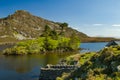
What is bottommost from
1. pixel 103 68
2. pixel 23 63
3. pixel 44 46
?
pixel 23 63

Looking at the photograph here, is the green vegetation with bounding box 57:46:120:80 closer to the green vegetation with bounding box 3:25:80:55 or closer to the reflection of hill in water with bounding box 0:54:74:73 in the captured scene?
the reflection of hill in water with bounding box 0:54:74:73

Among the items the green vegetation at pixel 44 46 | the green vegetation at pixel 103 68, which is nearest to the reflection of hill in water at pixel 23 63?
the green vegetation at pixel 44 46

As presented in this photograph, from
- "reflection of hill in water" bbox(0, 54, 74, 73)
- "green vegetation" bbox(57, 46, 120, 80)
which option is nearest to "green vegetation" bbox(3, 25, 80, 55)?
"reflection of hill in water" bbox(0, 54, 74, 73)

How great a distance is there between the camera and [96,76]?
107 ft

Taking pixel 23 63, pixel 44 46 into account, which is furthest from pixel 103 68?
pixel 44 46

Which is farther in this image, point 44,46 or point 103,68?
point 44,46

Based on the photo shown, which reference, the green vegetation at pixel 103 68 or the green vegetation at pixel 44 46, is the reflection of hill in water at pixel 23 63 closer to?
the green vegetation at pixel 44 46

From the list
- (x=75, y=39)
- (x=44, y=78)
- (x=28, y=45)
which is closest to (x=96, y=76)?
(x=44, y=78)

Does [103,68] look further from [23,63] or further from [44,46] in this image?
[44,46]

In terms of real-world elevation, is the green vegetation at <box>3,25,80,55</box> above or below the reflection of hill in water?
above

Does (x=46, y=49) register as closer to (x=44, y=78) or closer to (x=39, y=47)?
(x=39, y=47)

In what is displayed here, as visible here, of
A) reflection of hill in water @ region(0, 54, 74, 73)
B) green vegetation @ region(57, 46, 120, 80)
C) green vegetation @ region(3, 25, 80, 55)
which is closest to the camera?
green vegetation @ region(57, 46, 120, 80)

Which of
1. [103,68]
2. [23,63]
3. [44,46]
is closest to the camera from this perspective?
[103,68]

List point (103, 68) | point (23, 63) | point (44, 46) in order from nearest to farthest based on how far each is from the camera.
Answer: point (103, 68) → point (23, 63) → point (44, 46)
